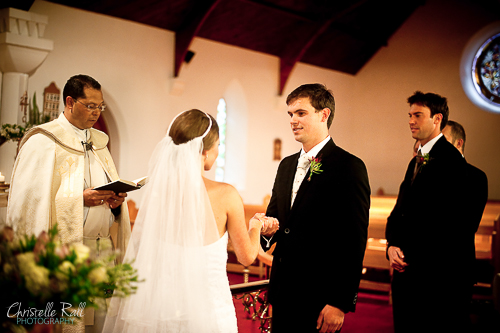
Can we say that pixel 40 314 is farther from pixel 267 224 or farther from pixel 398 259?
pixel 398 259

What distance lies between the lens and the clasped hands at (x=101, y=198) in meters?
2.84

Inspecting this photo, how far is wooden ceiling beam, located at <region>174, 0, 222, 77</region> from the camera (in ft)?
28.2

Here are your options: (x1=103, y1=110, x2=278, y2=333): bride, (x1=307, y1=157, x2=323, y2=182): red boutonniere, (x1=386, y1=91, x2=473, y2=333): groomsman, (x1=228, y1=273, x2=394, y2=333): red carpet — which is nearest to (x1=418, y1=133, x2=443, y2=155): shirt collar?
(x1=386, y1=91, x2=473, y2=333): groomsman

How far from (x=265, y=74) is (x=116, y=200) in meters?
8.61

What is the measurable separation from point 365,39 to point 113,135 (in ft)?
23.5

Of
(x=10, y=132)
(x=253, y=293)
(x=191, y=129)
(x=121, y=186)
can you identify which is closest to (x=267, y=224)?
(x=191, y=129)

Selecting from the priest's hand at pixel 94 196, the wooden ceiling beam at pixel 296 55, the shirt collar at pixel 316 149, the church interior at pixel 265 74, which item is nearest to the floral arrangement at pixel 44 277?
the shirt collar at pixel 316 149

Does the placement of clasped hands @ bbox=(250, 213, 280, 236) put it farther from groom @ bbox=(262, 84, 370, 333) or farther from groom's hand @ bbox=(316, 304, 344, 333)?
groom's hand @ bbox=(316, 304, 344, 333)

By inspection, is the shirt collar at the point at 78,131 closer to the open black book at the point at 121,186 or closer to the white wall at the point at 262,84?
the open black book at the point at 121,186

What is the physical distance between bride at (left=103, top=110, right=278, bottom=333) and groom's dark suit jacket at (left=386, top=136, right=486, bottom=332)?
1245 mm

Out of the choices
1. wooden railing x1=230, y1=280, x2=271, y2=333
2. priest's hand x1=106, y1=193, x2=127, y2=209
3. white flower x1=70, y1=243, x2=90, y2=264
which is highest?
priest's hand x1=106, y1=193, x2=127, y2=209

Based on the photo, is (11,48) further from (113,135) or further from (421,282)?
(421,282)

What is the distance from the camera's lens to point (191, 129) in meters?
2.13

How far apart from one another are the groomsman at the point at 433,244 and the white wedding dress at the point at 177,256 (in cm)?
130
